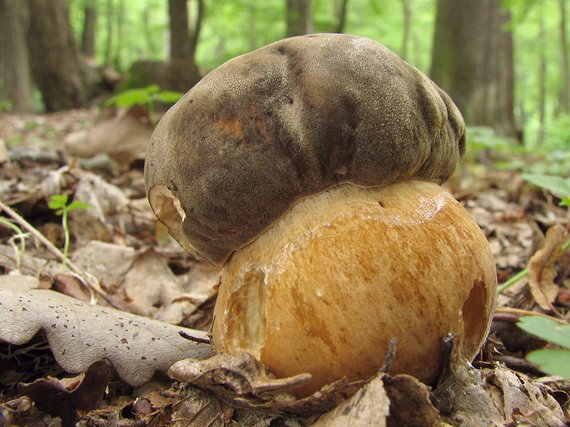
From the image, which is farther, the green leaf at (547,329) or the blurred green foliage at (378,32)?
the blurred green foliage at (378,32)

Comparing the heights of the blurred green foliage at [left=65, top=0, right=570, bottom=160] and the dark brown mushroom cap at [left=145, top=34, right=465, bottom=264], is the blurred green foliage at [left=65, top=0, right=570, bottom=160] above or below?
below

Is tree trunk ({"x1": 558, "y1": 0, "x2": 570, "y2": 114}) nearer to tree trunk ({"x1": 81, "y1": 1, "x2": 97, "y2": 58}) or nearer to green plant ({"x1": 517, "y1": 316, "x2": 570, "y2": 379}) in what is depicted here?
tree trunk ({"x1": 81, "y1": 1, "x2": 97, "y2": 58})

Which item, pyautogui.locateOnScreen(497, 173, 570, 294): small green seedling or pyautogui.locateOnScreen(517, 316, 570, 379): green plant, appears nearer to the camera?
pyautogui.locateOnScreen(517, 316, 570, 379): green plant

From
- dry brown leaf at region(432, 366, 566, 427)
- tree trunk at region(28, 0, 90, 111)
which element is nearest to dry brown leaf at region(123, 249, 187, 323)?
dry brown leaf at region(432, 366, 566, 427)

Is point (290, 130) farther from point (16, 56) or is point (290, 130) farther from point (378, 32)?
point (378, 32)

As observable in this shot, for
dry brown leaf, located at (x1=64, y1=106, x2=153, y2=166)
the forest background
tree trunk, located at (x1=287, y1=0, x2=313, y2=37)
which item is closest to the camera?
dry brown leaf, located at (x1=64, y1=106, x2=153, y2=166)

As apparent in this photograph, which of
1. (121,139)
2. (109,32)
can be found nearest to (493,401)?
(121,139)

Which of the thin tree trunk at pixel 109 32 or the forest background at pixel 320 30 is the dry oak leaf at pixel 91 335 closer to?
the forest background at pixel 320 30

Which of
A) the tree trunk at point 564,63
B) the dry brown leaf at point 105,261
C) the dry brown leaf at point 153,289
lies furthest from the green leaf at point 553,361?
the tree trunk at point 564,63
